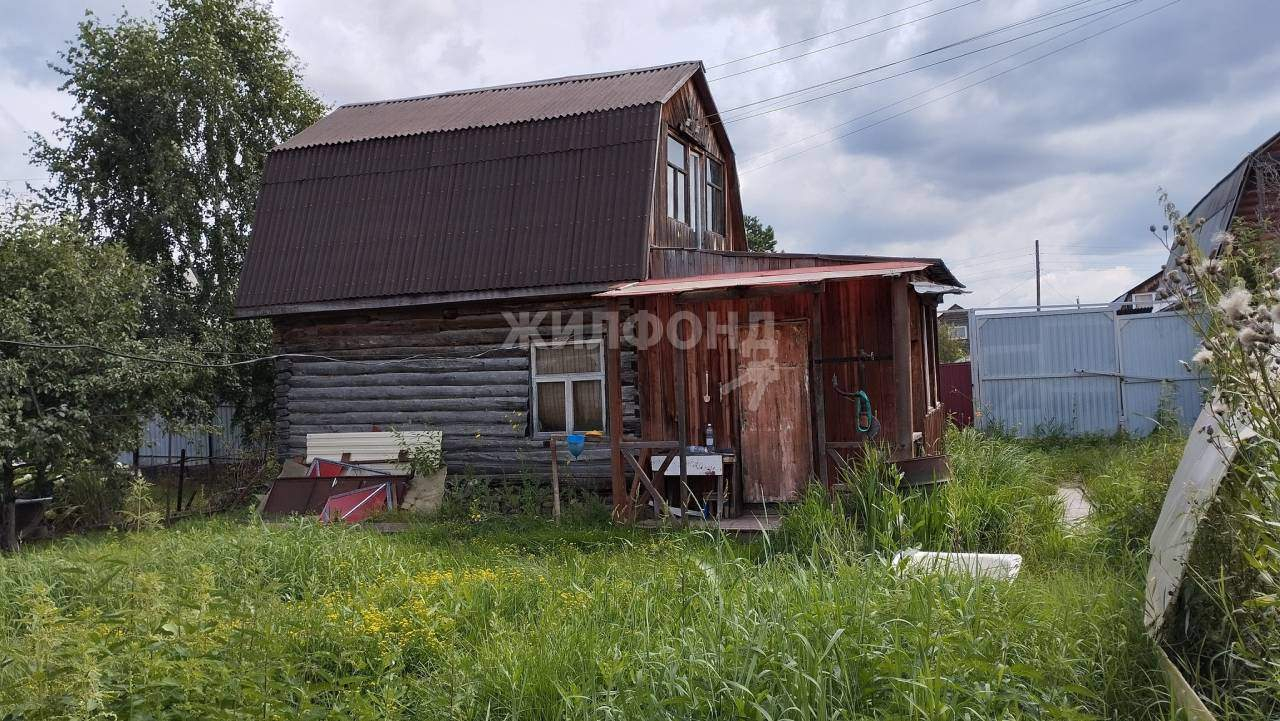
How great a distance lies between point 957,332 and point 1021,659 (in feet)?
102

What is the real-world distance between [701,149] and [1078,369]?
799 cm

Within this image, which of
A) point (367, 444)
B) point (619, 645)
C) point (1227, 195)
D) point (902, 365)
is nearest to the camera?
point (619, 645)

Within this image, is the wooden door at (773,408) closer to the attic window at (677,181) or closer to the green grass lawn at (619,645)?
the attic window at (677,181)

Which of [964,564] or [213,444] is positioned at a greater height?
[213,444]

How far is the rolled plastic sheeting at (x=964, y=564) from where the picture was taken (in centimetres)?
509

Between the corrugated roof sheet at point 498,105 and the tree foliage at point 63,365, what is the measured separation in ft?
12.2

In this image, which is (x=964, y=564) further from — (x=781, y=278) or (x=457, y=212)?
(x=457, y=212)

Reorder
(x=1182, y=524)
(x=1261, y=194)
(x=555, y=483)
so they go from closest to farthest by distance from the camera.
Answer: (x=1182, y=524), (x=555, y=483), (x=1261, y=194)

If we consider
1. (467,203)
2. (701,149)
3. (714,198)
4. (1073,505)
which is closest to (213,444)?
(467,203)

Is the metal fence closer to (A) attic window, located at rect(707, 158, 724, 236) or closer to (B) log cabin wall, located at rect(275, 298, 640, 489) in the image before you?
(A) attic window, located at rect(707, 158, 724, 236)

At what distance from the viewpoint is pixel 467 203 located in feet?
45.0

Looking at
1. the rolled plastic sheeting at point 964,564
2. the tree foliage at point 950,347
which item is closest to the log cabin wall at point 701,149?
the rolled plastic sheeting at point 964,564

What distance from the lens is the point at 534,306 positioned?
13.2 meters

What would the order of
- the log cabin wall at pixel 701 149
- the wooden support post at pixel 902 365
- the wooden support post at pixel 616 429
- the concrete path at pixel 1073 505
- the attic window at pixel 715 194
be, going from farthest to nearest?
the attic window at pixel 715 194, the log cabin wall at pixel 701 149, the wooden support post at pixel 616 429, the wooden support post at pixel 902 365, the concrete path at pixel 1073 505
